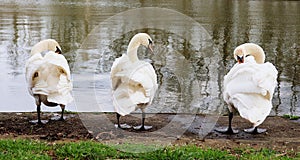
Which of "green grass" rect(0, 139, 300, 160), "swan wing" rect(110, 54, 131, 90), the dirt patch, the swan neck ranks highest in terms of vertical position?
the swan neck

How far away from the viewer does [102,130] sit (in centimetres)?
745

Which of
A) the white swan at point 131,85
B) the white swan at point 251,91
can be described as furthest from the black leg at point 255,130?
the white swan at point 131,85

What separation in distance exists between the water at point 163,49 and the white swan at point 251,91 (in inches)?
104

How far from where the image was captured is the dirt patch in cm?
688

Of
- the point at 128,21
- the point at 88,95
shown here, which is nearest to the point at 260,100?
the point at 88,95

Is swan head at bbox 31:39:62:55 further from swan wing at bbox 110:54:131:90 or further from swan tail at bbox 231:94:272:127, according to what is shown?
swan tail at bbox 231:94:272:127

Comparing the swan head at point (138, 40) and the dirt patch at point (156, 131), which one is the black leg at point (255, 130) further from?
the swan head at point (138, 40)

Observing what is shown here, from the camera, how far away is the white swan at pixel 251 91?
6953mm

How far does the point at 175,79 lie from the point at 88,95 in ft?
8.88

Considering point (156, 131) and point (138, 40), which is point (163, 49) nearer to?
point (138, 40)

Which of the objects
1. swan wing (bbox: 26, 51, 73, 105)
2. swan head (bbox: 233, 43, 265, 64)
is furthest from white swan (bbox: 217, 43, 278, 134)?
swan wing (bbox: 26, 51, 73, 105)

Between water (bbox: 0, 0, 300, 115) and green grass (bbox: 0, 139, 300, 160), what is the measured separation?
353 centimetres

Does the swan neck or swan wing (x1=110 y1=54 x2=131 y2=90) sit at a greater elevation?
the swan neck

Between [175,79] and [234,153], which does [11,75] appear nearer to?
[175,79]
